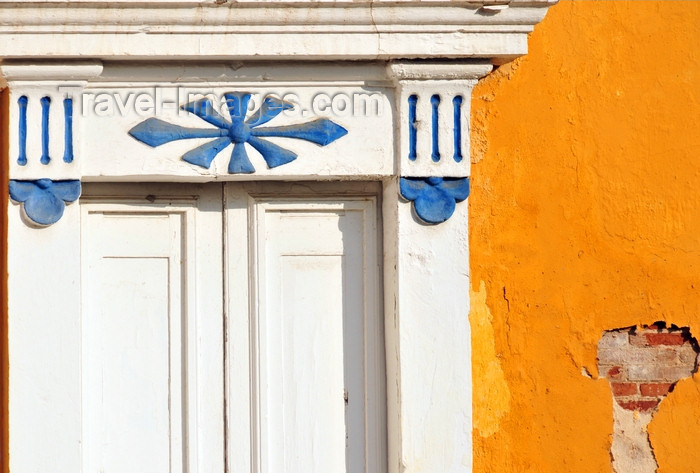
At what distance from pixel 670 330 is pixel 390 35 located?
5.01ft

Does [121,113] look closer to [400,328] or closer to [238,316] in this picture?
[238,316]

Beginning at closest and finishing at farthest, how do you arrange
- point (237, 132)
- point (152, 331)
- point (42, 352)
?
point (42, 352) < point (237, 132) < point (152, 331)

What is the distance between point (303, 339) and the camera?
182 inches

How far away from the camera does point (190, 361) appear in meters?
4.58

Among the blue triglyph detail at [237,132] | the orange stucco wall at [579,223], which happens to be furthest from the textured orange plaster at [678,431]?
the blue triglyph detail at [237,132]

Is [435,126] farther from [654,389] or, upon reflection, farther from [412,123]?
[654,389]

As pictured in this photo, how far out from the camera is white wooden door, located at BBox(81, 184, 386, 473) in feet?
15.0

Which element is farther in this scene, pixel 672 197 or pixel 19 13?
pixel 672 197

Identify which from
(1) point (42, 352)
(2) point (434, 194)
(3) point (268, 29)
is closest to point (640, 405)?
(2) point (434, 194)

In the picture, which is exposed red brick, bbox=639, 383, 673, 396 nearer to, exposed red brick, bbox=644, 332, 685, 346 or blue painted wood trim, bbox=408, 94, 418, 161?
exposed red brick, bbox=644, 332, 685, 346

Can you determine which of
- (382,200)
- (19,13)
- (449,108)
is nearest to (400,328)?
(382,200)

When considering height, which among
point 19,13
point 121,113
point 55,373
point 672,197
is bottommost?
point 55,373

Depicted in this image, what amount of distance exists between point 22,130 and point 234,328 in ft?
3.46

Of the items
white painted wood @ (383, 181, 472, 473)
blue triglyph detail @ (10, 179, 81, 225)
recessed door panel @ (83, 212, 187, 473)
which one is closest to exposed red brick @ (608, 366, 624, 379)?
white painted wood @ (383, 181, 472, 473)
